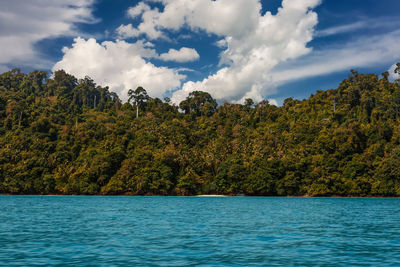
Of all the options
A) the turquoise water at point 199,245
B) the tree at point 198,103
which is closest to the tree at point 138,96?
the tree at point 198,103

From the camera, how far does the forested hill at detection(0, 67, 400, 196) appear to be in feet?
340

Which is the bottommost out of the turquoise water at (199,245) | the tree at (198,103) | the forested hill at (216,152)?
the turquoise water at (199,245)

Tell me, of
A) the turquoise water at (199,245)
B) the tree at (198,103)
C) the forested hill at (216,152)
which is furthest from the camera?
the tree at (198,103)

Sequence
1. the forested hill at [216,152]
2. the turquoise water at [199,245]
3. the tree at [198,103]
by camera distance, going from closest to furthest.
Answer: the turquoise water at [199,245] < the forested hill at [216,152] < the tree at [198,103]

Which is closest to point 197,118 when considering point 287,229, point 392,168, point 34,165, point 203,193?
point 203,193

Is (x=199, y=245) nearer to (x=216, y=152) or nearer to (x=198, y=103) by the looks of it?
(x=216, y=152)

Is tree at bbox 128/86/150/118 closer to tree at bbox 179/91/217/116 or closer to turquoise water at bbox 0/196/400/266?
tree at bbox 179/91/217/116

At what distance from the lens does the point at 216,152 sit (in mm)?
124000

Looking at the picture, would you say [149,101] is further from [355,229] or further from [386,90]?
[355,229]

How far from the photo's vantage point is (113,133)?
134m

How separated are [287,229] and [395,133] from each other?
99.2 meters

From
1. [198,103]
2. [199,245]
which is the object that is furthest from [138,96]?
[199,245]

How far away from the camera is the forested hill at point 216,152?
4085 inches

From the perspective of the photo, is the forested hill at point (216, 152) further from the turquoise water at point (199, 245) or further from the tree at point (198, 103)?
the turquoise water at point (199, 245)
